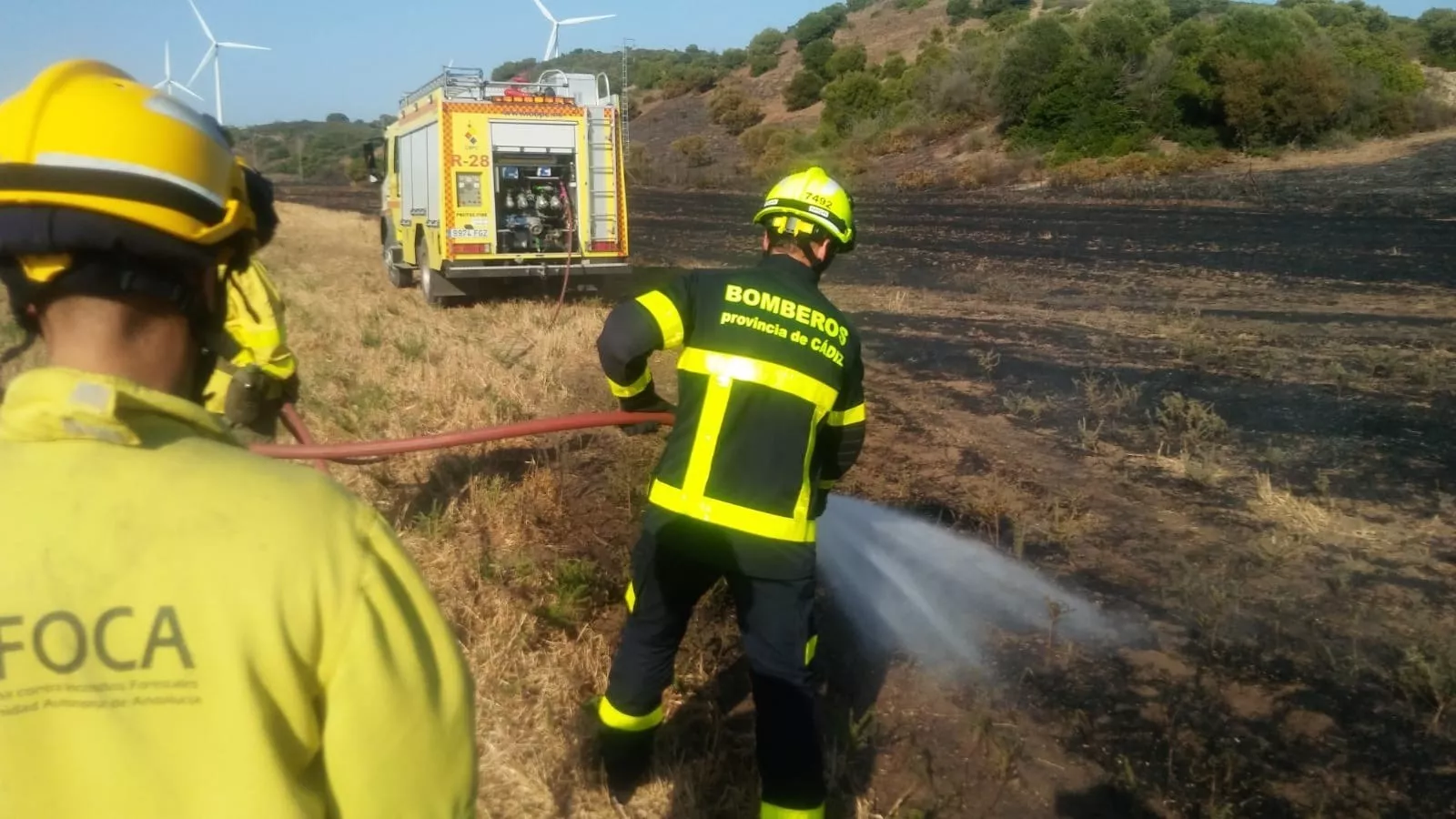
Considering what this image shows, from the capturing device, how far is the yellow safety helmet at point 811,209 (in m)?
3.33

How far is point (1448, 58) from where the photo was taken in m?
41.4

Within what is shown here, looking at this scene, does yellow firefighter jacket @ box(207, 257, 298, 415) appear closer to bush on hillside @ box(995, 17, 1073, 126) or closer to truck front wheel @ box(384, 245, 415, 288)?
truck front wheel @ box(384, 245, 415, 288)

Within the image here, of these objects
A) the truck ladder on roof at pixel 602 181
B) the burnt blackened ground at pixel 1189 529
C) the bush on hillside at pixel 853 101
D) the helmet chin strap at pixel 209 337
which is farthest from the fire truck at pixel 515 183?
the bush on hillside at pixel 853 101

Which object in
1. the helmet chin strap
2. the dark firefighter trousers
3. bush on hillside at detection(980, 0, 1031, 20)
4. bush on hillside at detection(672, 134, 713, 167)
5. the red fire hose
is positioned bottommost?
the dark firefighter trousers

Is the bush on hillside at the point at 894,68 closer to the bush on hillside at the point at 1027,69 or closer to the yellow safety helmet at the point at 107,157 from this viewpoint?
the bush on hillside at the point at 1027,69

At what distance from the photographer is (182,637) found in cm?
111

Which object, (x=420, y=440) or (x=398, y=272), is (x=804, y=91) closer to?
(x=398, y=272)

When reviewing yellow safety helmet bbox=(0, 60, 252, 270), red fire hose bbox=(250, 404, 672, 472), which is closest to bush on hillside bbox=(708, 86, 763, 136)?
red fire hose bbox=(250, 404, 672, 472)

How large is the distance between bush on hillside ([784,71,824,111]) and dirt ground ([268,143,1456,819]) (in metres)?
52.6

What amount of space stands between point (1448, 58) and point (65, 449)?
164 ft

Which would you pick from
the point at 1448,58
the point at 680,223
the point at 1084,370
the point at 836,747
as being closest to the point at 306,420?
the point at 836,747

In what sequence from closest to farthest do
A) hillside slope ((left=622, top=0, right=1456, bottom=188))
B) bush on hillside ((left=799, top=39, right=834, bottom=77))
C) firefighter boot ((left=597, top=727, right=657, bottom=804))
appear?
firefighter boot ((left=597, top=727, right=657, bottom=804)), hillside slope ((left=622, top=0, right=1456, bottom=188)), bush on hillside ((left=799, top=39, right=834, bottom=77))

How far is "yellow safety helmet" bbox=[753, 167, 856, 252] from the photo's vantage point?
3.33 m

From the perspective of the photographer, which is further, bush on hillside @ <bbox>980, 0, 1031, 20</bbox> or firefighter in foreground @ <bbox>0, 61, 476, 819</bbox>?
bush on hillside @ <bbox>980, 0, 1031, 20</bbox>
